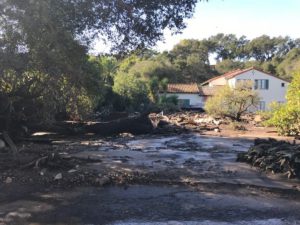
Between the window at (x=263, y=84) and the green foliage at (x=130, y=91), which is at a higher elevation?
the window at (x=263, y=84)

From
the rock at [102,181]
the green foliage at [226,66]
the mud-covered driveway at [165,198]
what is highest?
the green foliage at [226,66]

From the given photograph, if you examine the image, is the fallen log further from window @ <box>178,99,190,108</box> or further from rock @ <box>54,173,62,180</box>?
window @ <box>178,99,190,108</box>

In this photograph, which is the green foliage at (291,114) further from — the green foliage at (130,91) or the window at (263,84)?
the window at (263,84)

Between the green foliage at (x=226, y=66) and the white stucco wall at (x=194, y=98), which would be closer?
the white stucco wall at (x=194, y=98)

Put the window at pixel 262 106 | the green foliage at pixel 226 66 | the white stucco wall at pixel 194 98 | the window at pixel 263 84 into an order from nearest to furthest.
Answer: the window at pixel 262 106
the window at pixel 263 84
the white stucco wall at pixel 194 98
the green foliage at pixel 226 66

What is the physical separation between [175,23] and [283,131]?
50.9ft

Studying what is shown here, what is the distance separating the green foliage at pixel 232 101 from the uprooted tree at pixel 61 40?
76.6 ft

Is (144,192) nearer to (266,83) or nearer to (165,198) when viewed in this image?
(165,198)

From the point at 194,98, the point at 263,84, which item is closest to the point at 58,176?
the point at 263,84

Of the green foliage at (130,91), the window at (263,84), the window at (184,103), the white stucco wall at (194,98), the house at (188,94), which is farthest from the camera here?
the white stucco wall at (194,98)

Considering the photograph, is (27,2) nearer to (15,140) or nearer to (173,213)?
(173,213)

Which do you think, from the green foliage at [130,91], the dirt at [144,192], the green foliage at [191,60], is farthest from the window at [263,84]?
the dirt at [144,192]

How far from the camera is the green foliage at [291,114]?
1049 inches

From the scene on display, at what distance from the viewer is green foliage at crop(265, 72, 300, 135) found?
87.5 ft
